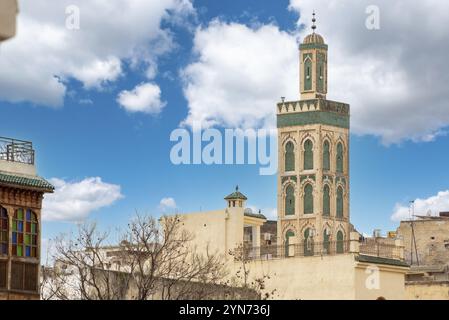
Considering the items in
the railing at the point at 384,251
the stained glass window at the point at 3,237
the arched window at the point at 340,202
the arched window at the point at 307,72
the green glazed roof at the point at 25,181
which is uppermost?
the arched window at the point at 307,72

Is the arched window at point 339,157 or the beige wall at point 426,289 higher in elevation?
the arched window at point 339,157

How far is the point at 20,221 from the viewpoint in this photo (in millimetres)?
29594

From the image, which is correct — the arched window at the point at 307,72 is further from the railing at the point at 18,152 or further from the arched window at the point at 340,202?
the railing at the point at 18,152

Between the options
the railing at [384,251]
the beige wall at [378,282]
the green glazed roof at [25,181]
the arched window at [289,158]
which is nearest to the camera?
the green glazed roof at [25,181]

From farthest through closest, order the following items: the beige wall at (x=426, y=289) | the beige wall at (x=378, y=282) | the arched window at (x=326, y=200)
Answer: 1. the arched window at (x=326, y=200)
2. the beige wall at (x=426, y=289)
3. the beige wall at (x=378, y=282)

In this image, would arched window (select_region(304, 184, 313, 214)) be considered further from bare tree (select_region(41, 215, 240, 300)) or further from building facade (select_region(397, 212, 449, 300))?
bare tree (select_region(41, 215, 240, 300))

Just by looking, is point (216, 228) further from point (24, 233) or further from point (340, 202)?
point (340, 202)

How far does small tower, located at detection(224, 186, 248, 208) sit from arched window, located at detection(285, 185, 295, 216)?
17.6 meters

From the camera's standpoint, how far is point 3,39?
152 inches

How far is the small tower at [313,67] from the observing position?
63.6 meters

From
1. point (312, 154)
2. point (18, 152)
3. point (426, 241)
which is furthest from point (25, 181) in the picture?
point (312, 154)

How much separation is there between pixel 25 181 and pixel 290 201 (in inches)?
1409

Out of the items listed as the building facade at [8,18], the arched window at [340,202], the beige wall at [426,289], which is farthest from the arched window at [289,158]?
the building facade at [8,18]
